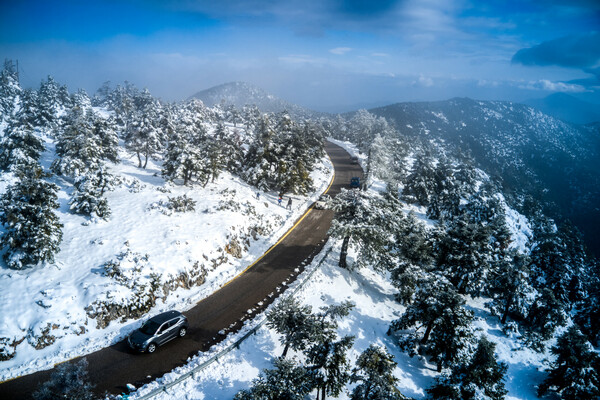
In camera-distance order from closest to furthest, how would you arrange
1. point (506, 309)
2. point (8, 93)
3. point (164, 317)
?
point (164, 317)
point (506, 309)
point (8, 93)

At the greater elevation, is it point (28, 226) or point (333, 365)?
point (28, 226)

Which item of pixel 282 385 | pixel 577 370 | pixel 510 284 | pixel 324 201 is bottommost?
pixel 577 370

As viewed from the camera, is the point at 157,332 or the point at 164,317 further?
the point at 164,317

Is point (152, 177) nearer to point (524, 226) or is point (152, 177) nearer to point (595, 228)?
point (524, 226)

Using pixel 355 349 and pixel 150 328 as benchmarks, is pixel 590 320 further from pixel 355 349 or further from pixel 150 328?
pixel 150 328

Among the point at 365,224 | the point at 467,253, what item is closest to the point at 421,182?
the point at 467,253

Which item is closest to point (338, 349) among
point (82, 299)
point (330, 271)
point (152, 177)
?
point (330, 271)
